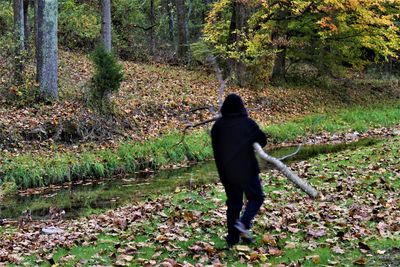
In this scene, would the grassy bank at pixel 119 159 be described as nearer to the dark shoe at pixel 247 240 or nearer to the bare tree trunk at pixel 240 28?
the bare tree trunk at pixel 240 28

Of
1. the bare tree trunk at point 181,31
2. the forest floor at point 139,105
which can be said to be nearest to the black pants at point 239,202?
the forest floor at point 139,105

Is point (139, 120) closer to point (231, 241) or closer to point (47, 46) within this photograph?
point (47, 46)

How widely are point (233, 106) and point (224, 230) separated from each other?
2.11m

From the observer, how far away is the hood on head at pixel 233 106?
→ 23.7ft

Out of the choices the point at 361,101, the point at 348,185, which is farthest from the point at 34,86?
the point at 361,101

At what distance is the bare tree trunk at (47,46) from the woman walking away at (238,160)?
12.9m

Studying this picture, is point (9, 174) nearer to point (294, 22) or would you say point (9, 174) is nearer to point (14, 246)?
point (14, 246)

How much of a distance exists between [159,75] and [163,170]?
34.3 feet

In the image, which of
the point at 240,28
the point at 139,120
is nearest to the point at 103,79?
the point at 139,120

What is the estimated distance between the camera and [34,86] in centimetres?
1881

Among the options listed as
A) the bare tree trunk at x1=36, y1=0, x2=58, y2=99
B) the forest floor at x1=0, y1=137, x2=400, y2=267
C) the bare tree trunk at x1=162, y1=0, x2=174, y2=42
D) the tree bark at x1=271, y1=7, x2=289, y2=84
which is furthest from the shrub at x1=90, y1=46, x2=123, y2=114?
the bare tree trunk at x1=162, y1=0, x2=174, y2=42

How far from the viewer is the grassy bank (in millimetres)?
14750

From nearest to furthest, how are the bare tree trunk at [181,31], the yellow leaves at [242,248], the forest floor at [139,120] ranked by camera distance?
the yellow leaves at [242,248] → the forest floor at [139,120] → the bare tree trunk at [181,31]

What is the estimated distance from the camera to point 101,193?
1379 cm
